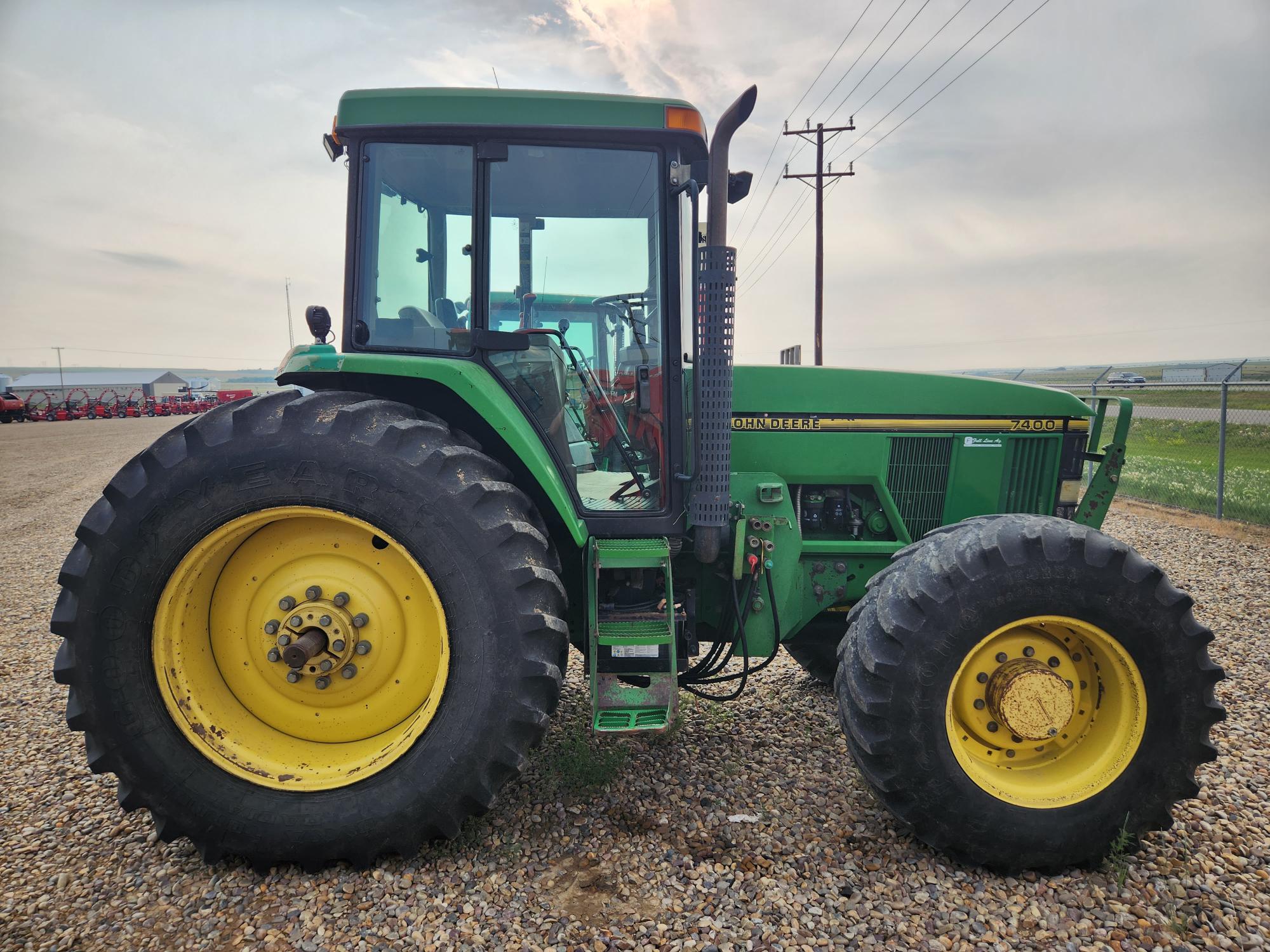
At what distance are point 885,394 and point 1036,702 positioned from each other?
4.61ft

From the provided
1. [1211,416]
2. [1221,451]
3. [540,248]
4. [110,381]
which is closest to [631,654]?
[540,248]

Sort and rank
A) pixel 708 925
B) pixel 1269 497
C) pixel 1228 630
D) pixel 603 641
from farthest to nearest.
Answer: pixel 1269 497 → pixel 1228 630 → pixel 603 641 → pixel 708 925

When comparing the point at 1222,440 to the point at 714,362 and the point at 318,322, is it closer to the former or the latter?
the point at 714,362

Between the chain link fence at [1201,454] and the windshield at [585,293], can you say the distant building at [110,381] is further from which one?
the windshield at [585,293]

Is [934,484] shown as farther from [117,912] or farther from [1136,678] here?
[117,912]

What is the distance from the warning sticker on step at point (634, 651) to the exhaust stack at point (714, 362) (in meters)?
0.40

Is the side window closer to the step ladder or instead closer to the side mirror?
the side mirror

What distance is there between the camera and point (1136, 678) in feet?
7.79

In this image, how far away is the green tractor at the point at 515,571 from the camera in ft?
7.50

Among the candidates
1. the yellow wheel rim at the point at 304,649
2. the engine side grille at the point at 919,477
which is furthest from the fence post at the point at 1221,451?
the yellow wheel rim at the point at 304,649

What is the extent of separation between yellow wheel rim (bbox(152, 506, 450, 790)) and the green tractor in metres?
0.01

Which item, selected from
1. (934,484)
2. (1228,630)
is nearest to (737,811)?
(934,484)

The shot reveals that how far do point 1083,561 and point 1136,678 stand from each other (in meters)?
0.45

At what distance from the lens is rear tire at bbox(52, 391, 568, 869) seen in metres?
2.27
